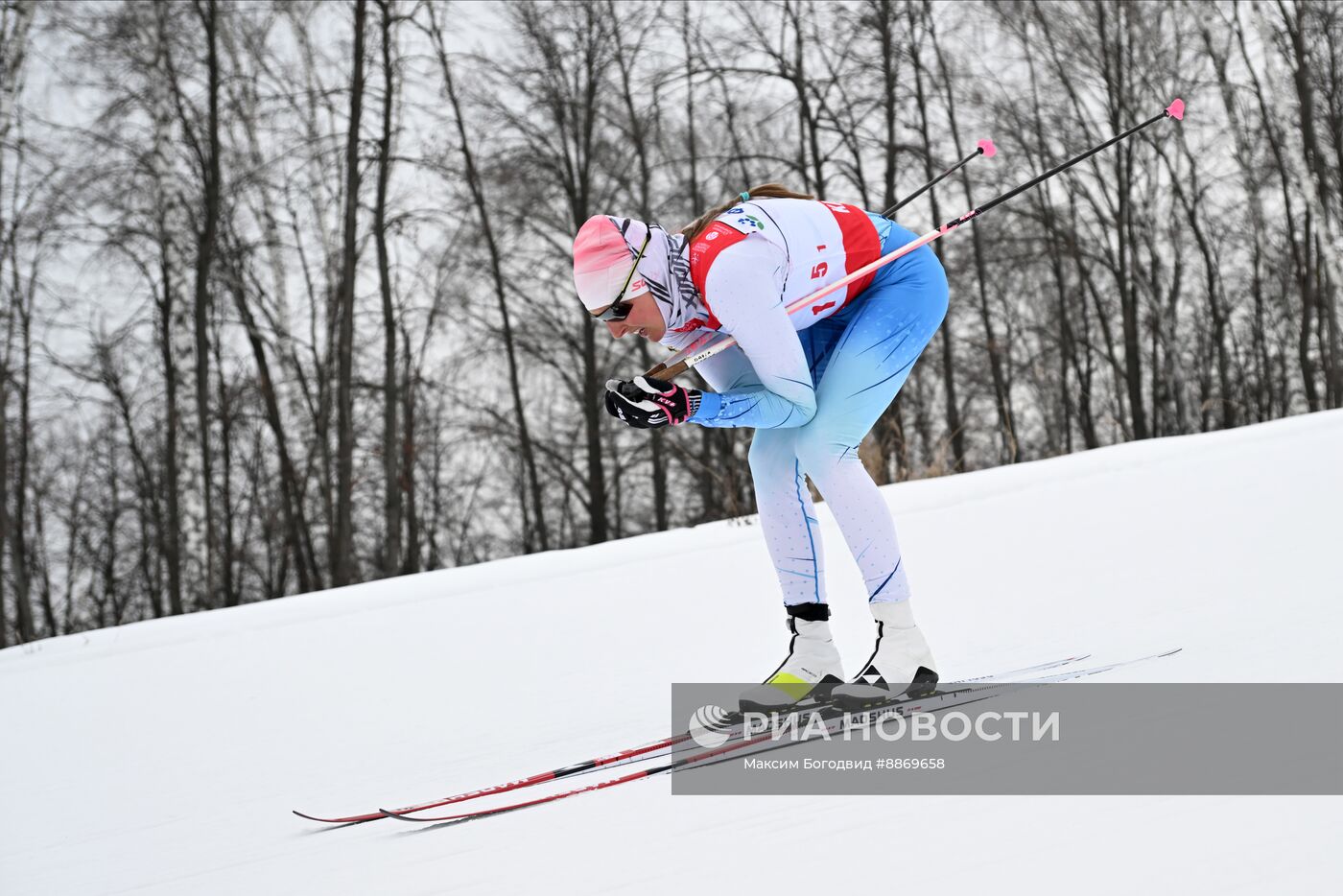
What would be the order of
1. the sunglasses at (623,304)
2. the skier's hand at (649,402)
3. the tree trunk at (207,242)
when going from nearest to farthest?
the skier's hand at (649,402) < the sunglasses at (623,304) < the tree trunk at (207,242)

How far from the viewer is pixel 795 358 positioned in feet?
7.31

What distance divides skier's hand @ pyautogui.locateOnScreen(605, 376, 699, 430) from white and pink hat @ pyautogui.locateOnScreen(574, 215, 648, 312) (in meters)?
0.22

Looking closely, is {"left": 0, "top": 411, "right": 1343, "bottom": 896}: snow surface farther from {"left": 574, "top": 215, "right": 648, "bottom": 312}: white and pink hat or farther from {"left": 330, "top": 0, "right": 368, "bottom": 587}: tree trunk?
{"left": 330, "top": 0, "right": 368, "bottom": 587}: tree trunk

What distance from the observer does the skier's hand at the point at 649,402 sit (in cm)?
216

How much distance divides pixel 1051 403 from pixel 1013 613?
88.3 feet

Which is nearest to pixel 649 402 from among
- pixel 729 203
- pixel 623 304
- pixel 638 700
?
pixel 623 304

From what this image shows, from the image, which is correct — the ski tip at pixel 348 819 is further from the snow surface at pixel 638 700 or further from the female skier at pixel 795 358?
the female skier at pixel 795 358

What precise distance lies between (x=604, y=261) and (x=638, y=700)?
119 centimetres

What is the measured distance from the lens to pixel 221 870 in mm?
1721

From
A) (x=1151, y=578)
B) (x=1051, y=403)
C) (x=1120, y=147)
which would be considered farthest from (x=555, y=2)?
(x=1051, y=403)

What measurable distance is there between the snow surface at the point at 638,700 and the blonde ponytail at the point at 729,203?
1180 mm

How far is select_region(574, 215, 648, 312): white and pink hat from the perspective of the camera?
227 cm

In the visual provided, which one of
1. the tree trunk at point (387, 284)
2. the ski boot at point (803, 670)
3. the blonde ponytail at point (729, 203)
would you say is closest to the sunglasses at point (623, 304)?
the blonde ponytail at point (729, 203)

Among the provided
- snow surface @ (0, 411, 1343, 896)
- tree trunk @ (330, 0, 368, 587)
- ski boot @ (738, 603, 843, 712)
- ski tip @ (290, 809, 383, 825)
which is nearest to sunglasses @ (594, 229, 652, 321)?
ski boot @ (738, 603, 843, 712)
